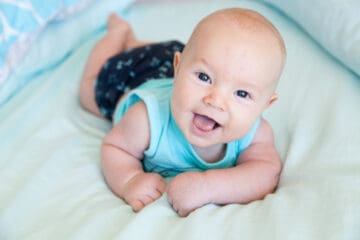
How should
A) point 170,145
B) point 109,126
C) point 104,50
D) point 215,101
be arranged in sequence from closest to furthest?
point 215,101
point 170,145
point 109,126
point 104,50

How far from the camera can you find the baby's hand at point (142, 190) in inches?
33.2

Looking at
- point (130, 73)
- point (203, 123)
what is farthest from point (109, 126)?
point (203, 123)

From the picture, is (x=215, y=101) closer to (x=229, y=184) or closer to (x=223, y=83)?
(x=223, y=83)

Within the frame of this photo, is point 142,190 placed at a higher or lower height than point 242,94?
lower

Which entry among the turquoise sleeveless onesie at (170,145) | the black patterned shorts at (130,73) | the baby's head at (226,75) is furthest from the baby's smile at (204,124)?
the black patterned shorts at (130,73)

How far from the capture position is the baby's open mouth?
80 centimetres

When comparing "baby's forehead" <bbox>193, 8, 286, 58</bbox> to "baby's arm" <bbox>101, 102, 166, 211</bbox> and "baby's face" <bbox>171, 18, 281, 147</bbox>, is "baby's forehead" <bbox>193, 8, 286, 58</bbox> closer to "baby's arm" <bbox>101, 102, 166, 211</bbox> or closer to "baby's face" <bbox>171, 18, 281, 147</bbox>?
"baby's face" <bbox>171, 18, 281, 147</bbox>

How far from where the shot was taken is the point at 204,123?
804 millimetres

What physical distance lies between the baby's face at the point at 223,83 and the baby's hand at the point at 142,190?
0.10 meters

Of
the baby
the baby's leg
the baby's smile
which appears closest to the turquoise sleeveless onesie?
the baby

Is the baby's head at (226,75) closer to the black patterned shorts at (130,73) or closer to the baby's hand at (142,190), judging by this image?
the baby's hand at (142,190)

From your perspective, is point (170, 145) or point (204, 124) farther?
point (170, 145)

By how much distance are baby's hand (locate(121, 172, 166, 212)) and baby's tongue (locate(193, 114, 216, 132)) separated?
129 mm

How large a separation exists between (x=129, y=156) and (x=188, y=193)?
167mm
